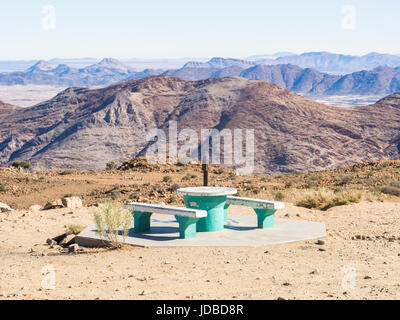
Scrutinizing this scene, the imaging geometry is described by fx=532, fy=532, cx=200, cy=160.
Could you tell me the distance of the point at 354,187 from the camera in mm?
18266

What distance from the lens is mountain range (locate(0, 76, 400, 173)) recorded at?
198ft

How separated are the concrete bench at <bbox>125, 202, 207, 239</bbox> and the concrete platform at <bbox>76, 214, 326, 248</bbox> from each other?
0.55ft

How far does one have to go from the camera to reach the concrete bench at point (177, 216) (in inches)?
402

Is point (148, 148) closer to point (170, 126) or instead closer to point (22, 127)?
point (170, 126)

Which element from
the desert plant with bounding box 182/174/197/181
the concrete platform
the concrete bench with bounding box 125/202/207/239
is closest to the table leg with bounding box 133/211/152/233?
the concrete bench with bounding box 125/202/207/239

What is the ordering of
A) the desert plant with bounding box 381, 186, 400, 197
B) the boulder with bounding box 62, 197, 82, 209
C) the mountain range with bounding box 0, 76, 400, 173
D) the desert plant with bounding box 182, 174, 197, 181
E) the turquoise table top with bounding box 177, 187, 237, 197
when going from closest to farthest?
the turquoise table top with bounding box 177, 187, 237, 197 → the boulder with bounding box 62, 197, 82, 209 → the desert plant with bounding box 381, 186, 400, 197 → the desert plant with bounding box 182, 174, 197, 181 → the mountain range with bounding box 0, 76, 400, 173

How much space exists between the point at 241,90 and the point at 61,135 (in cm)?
2785

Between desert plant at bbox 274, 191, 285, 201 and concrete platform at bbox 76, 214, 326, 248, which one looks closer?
concrete platform at bbox 76, 214, 326, 248

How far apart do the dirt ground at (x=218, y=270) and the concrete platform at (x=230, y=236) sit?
1.04 feet

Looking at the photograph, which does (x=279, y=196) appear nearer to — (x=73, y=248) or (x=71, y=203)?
(x=71, y=203)

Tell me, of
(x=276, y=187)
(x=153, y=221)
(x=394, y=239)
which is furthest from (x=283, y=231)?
(x=276, y=187)

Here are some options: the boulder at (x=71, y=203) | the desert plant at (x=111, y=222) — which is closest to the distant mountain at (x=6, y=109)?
the boulder at (x=71, y=203)

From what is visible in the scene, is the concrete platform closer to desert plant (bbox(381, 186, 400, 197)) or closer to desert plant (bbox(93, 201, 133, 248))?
desert plant (bbox(93, 201, 133, 248))

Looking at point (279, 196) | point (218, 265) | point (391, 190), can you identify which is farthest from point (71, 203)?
point (391, 190)
